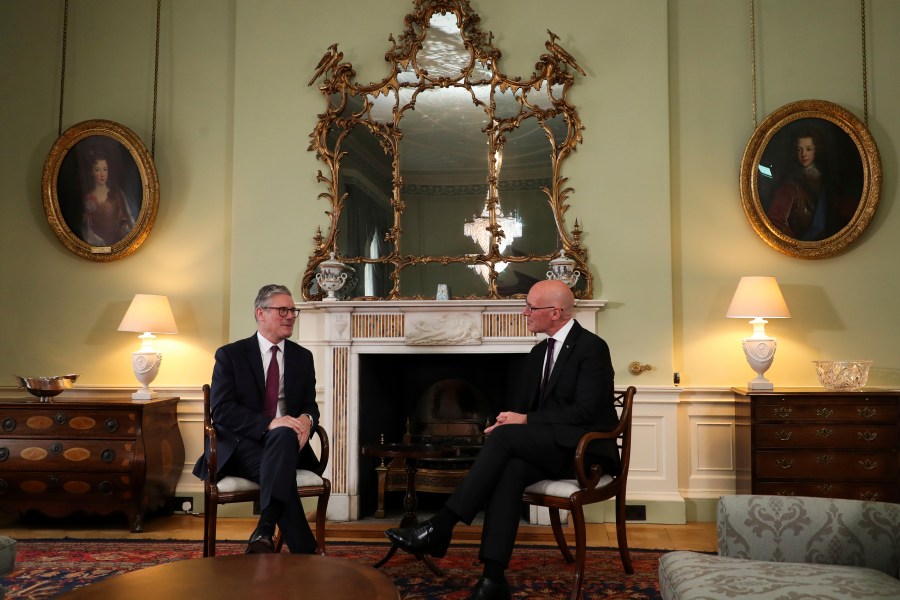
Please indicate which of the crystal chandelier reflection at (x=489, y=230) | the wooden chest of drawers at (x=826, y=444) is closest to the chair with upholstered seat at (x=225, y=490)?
the crystal chandelier reflection at (x=489, y=230)

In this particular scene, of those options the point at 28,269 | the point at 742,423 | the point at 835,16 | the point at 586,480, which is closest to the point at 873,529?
the point at 586,480

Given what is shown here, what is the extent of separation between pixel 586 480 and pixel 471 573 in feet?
2.59

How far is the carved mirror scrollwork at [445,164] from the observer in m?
5.23

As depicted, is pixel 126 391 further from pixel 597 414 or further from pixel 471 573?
pixel 597 414

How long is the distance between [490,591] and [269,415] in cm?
141

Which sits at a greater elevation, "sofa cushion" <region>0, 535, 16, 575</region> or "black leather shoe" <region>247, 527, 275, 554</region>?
"sofa cushion" <region>0, 535, 16, 575</region>

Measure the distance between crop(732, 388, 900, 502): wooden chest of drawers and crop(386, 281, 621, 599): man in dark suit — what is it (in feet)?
4.78

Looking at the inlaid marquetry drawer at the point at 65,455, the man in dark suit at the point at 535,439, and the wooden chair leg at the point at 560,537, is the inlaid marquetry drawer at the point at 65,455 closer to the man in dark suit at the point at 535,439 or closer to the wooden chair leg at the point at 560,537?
the man in dark suit at the point at 535,439

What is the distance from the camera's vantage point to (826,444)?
15.1 ft

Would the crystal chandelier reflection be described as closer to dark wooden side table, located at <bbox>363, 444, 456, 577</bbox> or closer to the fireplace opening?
the fireplace opening

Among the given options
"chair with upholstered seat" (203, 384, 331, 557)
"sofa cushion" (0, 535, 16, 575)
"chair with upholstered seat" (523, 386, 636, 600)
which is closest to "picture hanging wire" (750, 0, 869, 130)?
"chair with upholstered seat" (523, 386, 636, 600)

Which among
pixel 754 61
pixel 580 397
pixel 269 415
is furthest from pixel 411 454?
pixel 754 61

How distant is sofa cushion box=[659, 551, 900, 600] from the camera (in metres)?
1.95

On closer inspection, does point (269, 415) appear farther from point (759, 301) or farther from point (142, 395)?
point (759, 301)
